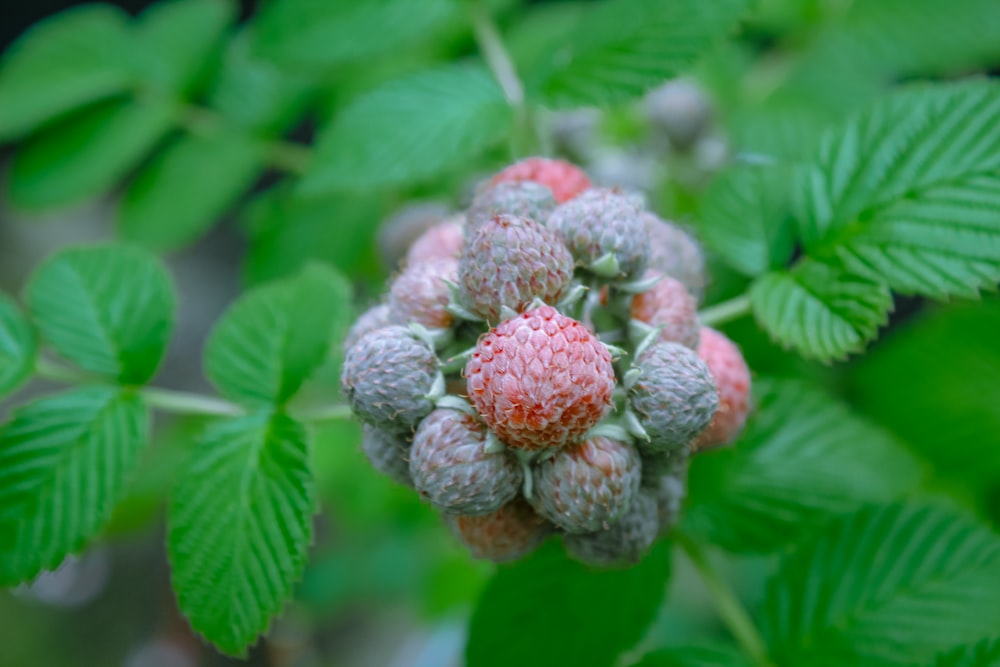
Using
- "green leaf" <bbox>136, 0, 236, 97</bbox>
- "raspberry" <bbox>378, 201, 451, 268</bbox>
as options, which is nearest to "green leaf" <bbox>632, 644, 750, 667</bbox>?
"raspberry" <bbox>378, 201, 451, 268</bbox>

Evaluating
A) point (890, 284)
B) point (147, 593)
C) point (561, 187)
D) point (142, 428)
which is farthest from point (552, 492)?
point (147, 593)

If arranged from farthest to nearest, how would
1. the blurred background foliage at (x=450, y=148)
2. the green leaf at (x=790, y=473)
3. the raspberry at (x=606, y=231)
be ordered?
the blurred background foliage at (x=450, y=148) → the green leaf at (x=790, y=473) → the raspberry at (x=606, y=231)

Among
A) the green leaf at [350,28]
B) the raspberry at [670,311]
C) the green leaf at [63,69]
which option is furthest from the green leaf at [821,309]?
the green leaf at [63,69]

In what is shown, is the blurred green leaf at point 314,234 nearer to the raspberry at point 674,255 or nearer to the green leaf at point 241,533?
the green leaf at point 241,533

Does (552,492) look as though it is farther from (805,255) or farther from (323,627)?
(323,627)

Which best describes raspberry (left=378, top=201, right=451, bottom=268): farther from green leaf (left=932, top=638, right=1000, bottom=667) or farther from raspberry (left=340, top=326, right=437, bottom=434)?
green leaf (left=932, top=638, right=1000, bottom=667)

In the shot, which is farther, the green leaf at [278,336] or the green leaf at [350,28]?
the green leaf at [350,28]

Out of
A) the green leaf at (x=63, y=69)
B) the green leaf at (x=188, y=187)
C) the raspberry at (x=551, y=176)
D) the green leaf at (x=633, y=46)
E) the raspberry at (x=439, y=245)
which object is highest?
the green leaf at (x=633, y=46)
